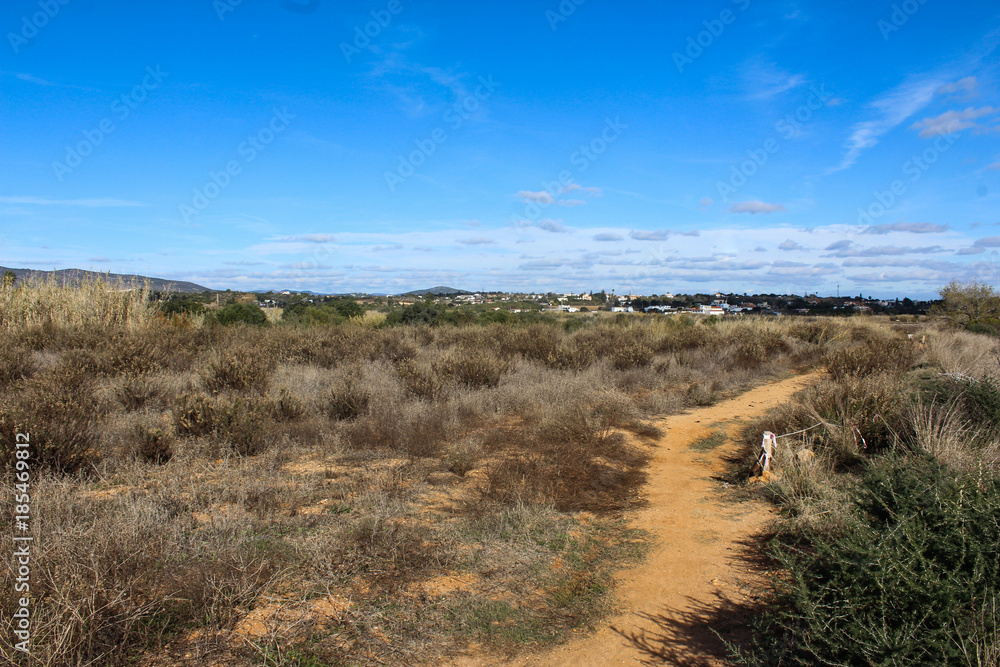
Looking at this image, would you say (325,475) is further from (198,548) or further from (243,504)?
(198,548)

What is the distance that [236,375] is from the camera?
9305mm

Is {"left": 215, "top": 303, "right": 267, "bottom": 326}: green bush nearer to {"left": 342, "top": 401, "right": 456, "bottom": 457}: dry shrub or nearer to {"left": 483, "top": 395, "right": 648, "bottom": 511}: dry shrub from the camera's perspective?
{"left": 342, "top": 401, "right": 456, "bottom": 457}: dry shrub

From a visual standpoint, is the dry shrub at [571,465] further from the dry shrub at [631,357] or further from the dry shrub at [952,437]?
the dry shrub at [631,357]

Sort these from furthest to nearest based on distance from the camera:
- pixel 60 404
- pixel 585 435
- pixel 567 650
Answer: pixel 585 435
pixel 60 404
pixel 567 650

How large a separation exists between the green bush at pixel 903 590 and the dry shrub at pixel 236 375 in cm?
859

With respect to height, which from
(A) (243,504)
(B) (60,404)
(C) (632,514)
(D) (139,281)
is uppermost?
(D) (139,281)

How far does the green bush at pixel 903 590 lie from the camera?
241cm

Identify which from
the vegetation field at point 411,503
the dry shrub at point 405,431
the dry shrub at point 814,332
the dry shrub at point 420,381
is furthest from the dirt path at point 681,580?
the dry shrub at point 814,332

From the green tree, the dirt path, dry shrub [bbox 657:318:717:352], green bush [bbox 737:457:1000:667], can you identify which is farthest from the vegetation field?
the green tree

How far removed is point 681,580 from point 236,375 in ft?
26.8

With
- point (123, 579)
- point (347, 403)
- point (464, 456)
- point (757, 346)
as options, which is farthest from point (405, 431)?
point (757, 346)

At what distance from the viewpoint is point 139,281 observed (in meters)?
15.5

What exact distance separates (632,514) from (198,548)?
4086 millimetres

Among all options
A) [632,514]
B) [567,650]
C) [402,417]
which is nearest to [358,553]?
[567,650]
